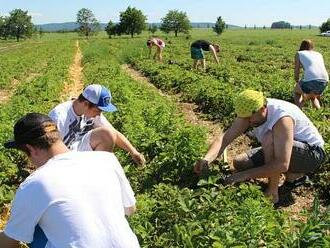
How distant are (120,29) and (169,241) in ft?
307

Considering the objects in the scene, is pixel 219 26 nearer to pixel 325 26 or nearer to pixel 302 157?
pixel 325 26

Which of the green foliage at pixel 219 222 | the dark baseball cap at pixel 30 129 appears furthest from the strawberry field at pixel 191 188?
the dark baseball cap at pixel 30 129

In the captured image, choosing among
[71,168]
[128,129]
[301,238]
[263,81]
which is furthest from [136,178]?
[263,81]

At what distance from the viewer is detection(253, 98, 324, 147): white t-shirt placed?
532 cm

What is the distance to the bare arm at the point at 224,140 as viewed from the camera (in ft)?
18.2

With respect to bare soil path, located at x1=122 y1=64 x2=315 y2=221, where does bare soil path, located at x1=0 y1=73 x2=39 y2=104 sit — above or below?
below

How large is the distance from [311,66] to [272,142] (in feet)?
13.1

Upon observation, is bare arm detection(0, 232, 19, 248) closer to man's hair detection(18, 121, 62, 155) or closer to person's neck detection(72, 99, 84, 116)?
man's hair detection(18, 121, 62, 155)

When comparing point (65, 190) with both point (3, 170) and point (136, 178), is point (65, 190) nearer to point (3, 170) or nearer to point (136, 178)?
point (136, 178)

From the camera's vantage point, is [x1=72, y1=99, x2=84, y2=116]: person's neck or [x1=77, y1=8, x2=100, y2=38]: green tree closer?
[x1=72, y1=99, x2=84, y2=116]: person's neck

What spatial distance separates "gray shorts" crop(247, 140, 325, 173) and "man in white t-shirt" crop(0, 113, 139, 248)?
3.07 metres

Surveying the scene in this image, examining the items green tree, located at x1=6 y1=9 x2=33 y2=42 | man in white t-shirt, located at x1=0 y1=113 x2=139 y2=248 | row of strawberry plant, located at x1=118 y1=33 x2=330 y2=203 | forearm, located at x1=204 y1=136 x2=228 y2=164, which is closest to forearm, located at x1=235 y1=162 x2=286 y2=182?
forearm, located at x1=204 y1=136 x2=228 y2=164

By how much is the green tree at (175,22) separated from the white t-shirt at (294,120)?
313ft

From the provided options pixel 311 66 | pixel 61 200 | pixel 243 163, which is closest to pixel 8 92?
pixel 311 66
